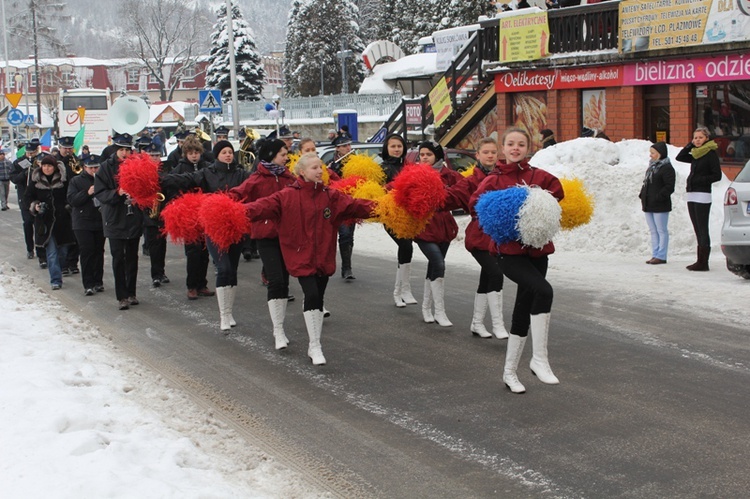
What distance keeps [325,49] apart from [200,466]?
7158 centimetres

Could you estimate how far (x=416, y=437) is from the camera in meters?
6.18

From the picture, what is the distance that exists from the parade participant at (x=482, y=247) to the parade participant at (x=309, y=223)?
3.33ft

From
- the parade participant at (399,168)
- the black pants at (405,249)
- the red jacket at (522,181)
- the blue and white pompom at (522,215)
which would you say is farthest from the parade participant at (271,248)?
the blue and white pompom at (522,215)

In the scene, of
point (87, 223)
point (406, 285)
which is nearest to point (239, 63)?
point (87, 223)

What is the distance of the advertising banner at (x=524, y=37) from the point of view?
23938mm

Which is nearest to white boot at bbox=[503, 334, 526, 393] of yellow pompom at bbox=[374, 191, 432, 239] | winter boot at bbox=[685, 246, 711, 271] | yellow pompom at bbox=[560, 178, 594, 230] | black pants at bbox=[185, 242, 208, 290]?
yellow pompom at bbox=[560, 178, 594, 230]

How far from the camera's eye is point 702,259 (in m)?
12.6

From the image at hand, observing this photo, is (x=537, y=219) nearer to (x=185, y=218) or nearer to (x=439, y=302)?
(x=439, y=302)

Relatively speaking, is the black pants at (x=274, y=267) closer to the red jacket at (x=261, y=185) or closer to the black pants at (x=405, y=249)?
the red jacket at (x=261, y=185)

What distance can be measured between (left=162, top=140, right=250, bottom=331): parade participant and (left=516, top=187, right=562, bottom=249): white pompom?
376 centimetres

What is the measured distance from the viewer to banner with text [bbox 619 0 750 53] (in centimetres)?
1886

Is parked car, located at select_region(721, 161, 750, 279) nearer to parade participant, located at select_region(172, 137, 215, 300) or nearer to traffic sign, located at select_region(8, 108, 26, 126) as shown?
parade participant, located at select_region(172, 137, 215, 300)

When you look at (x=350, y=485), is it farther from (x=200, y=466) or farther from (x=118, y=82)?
(x=118, y=82)

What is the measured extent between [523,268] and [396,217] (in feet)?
5.62
